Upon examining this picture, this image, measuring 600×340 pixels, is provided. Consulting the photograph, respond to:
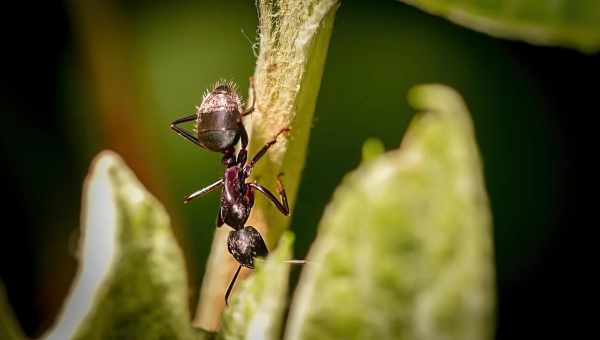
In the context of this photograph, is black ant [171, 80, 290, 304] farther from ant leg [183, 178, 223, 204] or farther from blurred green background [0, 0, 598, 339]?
blurred green background [0, 0, 598, 339]

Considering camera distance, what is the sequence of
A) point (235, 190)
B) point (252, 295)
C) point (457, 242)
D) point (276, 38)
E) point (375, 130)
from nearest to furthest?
point (457, 242) < point (252, 295) < point (276, 38) < point (235, 190) < point (375, 130)

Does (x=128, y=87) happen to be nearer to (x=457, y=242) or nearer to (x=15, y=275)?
(x=15, y=275)

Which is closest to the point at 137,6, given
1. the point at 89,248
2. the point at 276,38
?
the point at 276,38

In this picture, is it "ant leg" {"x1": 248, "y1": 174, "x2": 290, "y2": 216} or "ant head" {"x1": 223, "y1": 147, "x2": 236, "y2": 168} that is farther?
"ant head" {"x1": 223, "y1": 147, "x2": 236, "y2": 168}

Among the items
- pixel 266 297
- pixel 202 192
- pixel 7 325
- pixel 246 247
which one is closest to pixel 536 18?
pixel 266 297

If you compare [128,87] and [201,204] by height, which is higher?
[128,87]

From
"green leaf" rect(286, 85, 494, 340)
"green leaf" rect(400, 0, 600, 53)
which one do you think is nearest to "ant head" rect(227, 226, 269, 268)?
"green leaf" rect(400, 0, 600, 53)

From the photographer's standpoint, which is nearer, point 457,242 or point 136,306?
point 457,242

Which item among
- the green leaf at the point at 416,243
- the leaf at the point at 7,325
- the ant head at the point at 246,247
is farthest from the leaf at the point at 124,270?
the ant head at the point at 246,247
